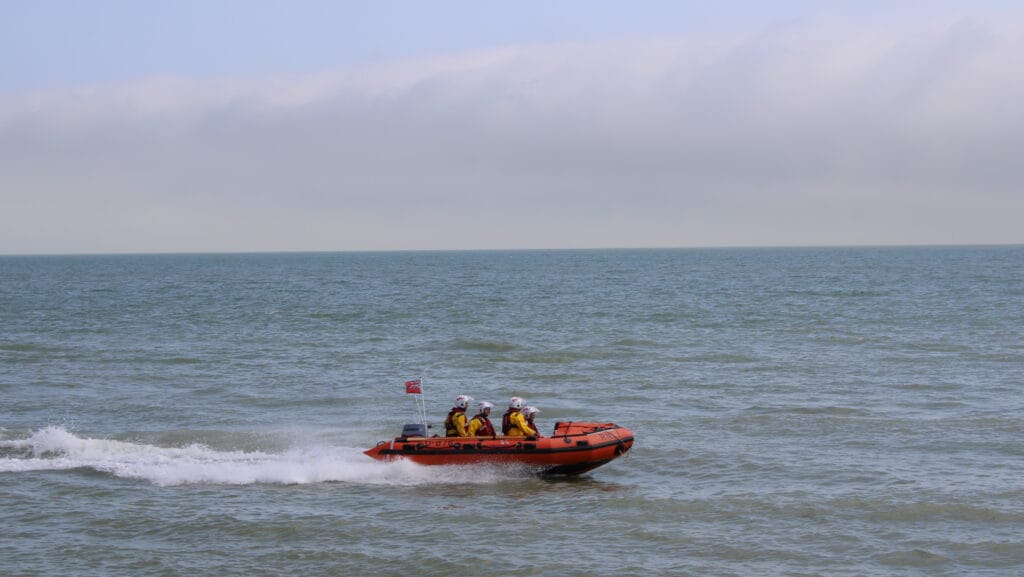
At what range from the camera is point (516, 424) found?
18.9 metres

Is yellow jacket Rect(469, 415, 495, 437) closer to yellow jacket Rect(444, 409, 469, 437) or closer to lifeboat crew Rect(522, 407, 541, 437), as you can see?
yellow jacket Rect(444, 409, 469, 437)

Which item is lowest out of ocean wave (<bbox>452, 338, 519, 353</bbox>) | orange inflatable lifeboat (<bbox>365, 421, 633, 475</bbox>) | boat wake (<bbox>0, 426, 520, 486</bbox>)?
boat wake (<bbox>0, 426, 520, 486</bbox>)

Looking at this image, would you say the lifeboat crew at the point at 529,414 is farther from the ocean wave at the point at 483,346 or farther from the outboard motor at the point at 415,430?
the ocean wave at the point at 483,346

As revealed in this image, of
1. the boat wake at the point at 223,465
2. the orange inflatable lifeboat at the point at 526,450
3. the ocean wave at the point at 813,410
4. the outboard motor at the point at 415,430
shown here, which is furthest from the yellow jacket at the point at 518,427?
the ocean wave at the point at 813,410

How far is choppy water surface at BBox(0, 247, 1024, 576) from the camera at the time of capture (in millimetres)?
13984

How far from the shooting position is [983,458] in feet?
60.1

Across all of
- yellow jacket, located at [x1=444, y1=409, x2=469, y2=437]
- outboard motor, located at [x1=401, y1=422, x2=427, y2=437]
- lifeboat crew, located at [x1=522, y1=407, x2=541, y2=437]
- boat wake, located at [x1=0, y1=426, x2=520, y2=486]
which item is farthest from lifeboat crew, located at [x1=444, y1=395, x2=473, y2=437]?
lifeboat crew, located at [x1=522, y1=407, x2=541, y2=437]

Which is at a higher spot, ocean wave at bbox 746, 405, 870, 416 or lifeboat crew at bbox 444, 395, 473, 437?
lifeboat crew at bbox 444, 395, 473, 437

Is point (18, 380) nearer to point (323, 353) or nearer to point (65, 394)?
point (65, 394)

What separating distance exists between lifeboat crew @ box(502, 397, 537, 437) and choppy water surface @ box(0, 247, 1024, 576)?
790 mm

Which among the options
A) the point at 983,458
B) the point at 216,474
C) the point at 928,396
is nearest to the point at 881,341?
the point at 928,396

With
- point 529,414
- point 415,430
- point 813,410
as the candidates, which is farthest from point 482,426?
point 813,410

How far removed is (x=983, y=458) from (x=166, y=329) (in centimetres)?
3291

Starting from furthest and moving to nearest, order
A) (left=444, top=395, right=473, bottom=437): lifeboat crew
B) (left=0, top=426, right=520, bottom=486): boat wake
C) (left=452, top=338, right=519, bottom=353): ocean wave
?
(left=452, top=338, right=519, bottom=353): ocean wave
(left=444, top=395, right=473, bottom=437): lifeboat crew
(left=0, top=426, right=520, bottom=486): boat wake
